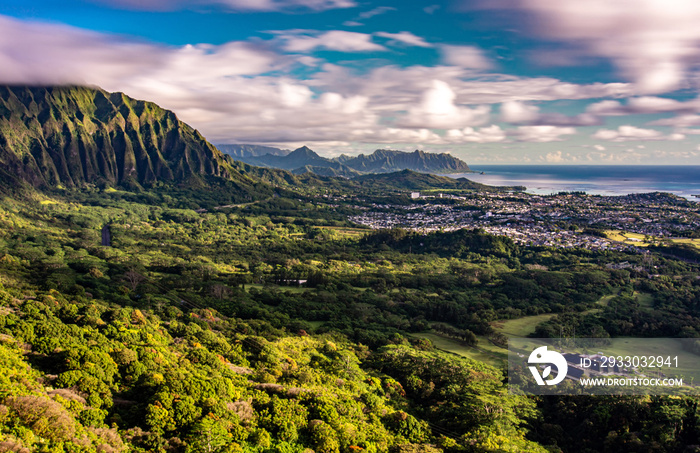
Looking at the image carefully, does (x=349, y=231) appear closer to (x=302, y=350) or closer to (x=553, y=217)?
(x=553, y=217)

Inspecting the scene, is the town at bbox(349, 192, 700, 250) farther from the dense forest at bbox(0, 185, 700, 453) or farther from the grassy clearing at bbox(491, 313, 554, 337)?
the grassy clearing at bbox(491, 313, 554, 337)

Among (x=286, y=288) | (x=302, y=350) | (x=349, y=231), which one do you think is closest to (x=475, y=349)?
(x=302, y=350)

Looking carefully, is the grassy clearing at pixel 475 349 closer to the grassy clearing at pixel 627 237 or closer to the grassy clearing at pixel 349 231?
the grassy clearing at pixel 627 237

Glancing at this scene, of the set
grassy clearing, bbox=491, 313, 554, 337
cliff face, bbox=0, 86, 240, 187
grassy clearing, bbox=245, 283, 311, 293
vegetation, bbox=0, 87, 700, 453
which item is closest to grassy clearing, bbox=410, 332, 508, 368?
vegetation, bbox=0, 87, 700, 453

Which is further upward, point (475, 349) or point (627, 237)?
point (627, 237)

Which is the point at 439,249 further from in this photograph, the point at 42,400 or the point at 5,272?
the point at 42,400

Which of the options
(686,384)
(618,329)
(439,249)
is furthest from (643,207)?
(686,384)

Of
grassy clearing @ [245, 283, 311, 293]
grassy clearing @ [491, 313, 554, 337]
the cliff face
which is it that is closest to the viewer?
grassy clearing @ [491, 313, 554, 337]

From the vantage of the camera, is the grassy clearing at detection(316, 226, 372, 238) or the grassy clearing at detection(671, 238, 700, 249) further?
the grassy clearing at detection(316, 226, 372, 238)
